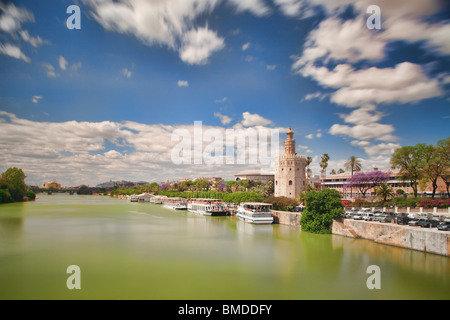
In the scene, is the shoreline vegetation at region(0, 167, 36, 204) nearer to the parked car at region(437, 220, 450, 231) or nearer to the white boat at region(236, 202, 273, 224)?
the white boat at region(236, 202, 273, 224)

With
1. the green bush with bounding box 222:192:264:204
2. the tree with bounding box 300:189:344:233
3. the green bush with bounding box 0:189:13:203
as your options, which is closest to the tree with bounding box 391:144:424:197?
the tree with bounding box 300:189:344:233

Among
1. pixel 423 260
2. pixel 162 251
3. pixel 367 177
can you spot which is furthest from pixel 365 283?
pixel 367 177

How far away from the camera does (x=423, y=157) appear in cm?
3819

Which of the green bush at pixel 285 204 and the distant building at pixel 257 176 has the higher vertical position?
the distant building at pixel 257 176

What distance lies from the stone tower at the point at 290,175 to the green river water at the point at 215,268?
80.7 ft

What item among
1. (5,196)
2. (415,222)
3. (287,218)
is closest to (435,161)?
(415,222)

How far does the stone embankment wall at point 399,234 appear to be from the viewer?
18203 mm

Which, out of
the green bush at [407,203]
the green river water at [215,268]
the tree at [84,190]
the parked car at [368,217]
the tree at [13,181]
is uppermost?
the tree at [13,181]

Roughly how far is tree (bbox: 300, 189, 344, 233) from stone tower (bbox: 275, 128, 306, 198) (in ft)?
69.4

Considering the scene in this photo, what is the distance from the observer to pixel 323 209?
93.7 ft

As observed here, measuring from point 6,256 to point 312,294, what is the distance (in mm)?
19849

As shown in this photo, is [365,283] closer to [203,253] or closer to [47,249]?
[203,253]

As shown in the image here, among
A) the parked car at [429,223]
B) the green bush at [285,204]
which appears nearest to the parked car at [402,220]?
the parked car at [429,223]

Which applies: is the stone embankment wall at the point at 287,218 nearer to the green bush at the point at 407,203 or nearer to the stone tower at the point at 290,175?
the green bush at the point at 407,203
